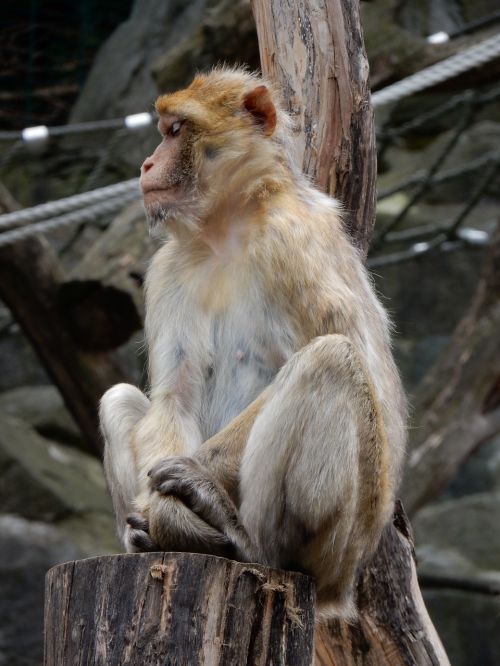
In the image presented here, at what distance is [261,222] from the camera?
3822 mm

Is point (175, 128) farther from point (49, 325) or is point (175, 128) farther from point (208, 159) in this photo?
point (49, 325)

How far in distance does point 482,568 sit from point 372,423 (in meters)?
6.93

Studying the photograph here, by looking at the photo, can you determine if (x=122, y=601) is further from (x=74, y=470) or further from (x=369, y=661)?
(x=74, y=470)

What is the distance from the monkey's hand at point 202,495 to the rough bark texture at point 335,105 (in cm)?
147

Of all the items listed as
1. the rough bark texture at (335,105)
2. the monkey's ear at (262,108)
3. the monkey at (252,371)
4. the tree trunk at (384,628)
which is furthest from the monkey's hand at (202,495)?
the rough bark texture at (335,105)

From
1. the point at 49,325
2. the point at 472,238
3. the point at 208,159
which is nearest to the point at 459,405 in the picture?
the point at 472,238

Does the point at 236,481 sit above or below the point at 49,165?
above

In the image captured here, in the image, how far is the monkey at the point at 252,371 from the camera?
3.36 meters

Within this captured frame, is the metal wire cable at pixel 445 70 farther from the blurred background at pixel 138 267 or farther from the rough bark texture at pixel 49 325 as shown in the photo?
the rough bark texture at pixel 49 325

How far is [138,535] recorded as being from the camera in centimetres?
347

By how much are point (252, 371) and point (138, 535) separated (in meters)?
0.75

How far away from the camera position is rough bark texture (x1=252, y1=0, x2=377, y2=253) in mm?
4480

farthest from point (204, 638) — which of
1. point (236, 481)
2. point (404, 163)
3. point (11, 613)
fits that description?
point (404, 163)

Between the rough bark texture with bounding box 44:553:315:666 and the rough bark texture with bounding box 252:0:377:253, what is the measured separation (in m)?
1.84
